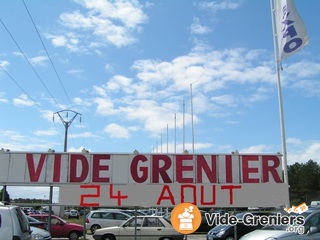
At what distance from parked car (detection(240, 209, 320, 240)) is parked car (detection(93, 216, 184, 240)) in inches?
244

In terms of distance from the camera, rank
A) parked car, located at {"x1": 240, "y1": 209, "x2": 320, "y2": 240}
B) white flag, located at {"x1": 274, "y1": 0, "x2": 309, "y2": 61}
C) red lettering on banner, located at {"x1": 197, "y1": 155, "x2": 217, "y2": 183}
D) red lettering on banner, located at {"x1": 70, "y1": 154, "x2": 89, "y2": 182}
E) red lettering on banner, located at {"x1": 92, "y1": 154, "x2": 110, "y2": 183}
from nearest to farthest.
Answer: parked car, located at {"x1": 240, "y1": 209, "x2": 320, "y2": 240}, red lettering on banner, located at {"x1": 70, "y1": 154, "x2": 89, "y2": 182}, red lettering on banner, located at {"x1": 92, "y1": 154, "x2": 110, "y2": 183}, red lettering on banner, located at {"x1": 197, "y1": 155, "x2": 217, "y2": 183}, white flag, located at {"x1": 274, "y1": 0, "x2": 309, "y2": 61}

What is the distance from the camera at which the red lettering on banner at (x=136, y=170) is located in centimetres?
1490

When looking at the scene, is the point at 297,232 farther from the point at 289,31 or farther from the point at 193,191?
the point at 289,31

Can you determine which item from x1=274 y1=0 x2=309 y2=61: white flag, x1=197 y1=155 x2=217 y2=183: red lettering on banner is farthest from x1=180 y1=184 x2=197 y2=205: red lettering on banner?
x1=274 y1=0 x2=309 y2=61: white flag

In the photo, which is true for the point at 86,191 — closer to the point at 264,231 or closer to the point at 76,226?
the point at 264,231

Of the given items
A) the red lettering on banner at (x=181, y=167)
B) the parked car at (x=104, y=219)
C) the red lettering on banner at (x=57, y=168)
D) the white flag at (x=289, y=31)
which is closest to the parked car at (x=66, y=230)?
the parked car at (x=104, y=219)

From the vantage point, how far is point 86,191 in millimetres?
14000

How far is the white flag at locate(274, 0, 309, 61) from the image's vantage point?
1606cm

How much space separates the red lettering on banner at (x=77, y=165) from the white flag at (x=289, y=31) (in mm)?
8770

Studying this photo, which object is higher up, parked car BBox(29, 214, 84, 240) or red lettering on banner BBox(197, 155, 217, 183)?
red lettering on banner BBox(197, 155, 217, 183)

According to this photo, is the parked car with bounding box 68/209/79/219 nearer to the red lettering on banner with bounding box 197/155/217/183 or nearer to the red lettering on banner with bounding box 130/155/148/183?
the red lettering on banner with bounding box 130/155/148/183

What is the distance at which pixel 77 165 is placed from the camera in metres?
14.9

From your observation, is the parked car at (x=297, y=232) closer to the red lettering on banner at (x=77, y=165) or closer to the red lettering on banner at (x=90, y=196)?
the red lettering on banner at (x=90, y=196)

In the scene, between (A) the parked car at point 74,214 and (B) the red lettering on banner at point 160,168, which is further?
(A) the parked car at point 74,214
